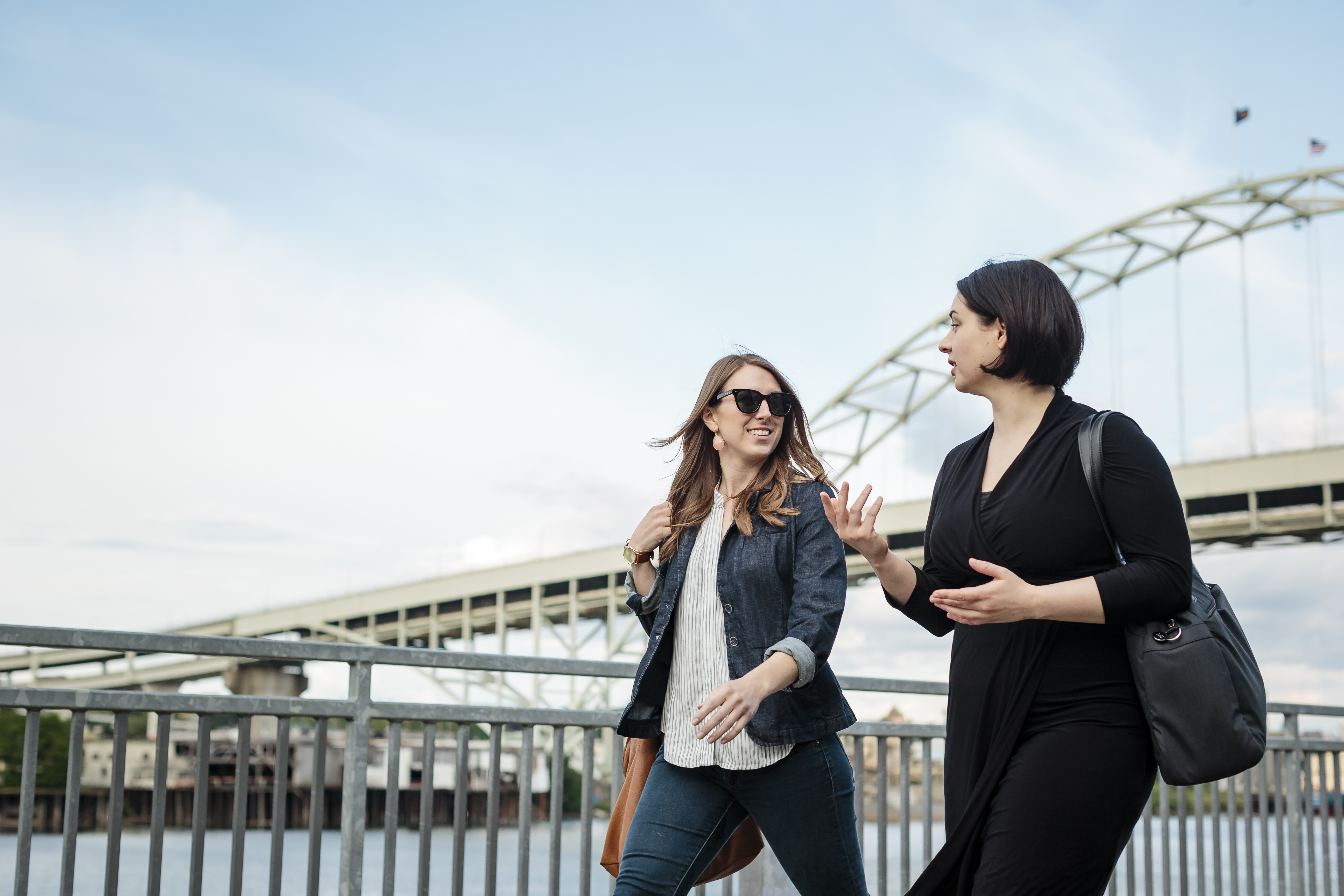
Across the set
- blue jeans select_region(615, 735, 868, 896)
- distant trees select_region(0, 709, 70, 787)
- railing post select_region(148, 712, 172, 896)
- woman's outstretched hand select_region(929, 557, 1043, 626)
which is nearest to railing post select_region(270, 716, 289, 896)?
railing post select_region(148, 712, 172, 896)

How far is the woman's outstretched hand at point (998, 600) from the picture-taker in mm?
2115

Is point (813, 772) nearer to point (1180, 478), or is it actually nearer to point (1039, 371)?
point (1039, 371)

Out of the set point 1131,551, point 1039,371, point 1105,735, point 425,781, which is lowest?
point 425,781

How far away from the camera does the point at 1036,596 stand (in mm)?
2121

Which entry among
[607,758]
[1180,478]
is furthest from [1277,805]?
[1180,478]

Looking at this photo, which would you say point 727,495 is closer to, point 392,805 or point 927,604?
point 927,604

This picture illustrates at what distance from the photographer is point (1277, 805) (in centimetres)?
580

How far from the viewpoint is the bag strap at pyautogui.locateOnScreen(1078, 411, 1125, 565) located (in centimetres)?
225

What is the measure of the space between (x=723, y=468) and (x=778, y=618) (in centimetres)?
51

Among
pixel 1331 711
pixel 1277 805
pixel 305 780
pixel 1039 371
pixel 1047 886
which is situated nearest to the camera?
pixel 1047 886

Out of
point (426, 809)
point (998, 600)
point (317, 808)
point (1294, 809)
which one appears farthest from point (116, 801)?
point (1294, 809)

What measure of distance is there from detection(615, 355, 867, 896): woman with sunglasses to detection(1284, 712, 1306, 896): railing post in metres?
4.20

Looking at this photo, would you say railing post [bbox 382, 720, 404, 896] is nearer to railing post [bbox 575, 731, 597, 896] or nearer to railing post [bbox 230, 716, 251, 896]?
railing post [bbox 230, 716, 251, 896]

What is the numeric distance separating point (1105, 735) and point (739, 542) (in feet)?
3.28
